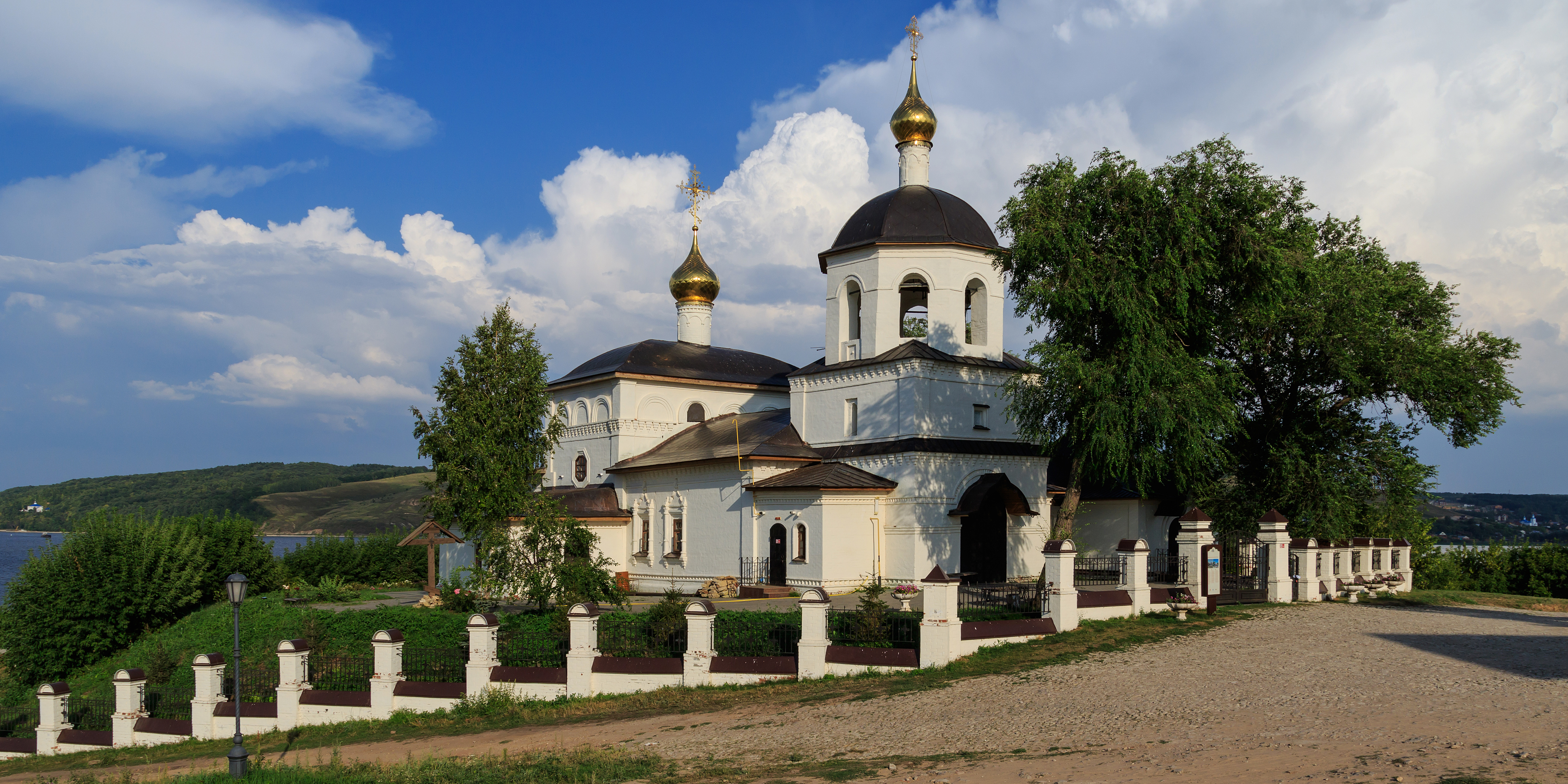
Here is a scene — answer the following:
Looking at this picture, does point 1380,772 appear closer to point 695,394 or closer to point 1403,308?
point 1403,308

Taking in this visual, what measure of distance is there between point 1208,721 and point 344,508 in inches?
5222

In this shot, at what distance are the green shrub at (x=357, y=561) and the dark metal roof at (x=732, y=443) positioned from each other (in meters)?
8.46

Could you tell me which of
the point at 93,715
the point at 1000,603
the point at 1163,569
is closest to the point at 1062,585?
the point at 1000,603

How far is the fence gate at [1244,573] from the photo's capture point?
19906 mm

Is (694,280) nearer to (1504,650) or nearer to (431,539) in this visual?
(431,539)

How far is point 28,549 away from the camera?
25922 mm

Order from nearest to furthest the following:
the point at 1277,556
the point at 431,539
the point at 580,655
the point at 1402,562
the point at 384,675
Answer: the point at 580,655, the point at 384,675, the point at 1277,556, the point at 1402,562, the point at 431,539

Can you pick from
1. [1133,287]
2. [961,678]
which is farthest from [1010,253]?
[961,678]

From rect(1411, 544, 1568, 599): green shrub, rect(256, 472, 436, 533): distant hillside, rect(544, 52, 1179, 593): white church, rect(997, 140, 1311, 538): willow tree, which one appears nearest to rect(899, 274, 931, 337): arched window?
rect(544, 52, 1179, 593): white church

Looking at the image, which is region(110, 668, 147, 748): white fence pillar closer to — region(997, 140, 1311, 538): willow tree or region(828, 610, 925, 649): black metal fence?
region(828, 610, 925, 649): black metal fence

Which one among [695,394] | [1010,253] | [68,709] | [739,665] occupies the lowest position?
[68,709]

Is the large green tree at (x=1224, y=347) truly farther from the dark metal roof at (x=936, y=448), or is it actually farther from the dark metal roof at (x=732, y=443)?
the dark metal roof at (x=732, y=443)

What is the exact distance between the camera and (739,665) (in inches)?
600

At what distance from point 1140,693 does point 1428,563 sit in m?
27.1
